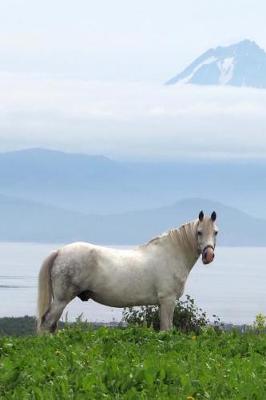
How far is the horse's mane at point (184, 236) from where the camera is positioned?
1755cm

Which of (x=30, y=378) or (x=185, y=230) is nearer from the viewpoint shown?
(x=30, y=378)

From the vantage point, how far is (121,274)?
58.4ft

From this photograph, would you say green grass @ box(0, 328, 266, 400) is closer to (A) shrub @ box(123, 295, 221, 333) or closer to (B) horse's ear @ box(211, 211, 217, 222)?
(B) horse's ear @ box(211, 211, 217, 222)

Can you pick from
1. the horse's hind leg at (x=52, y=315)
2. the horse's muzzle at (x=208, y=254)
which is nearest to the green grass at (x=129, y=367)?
the horse's muzzle at (x=208, y=254)

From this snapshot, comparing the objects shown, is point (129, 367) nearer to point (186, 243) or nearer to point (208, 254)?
point (208, 254)

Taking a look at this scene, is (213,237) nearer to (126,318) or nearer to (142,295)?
(142,295)

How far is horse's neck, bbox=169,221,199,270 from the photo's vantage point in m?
17.6

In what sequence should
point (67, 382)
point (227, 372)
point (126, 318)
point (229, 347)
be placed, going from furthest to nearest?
point (126, 318), point (229, 347), point (227, 372), point (67, 382)

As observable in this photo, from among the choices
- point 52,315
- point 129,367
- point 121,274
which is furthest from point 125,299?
point 129,367

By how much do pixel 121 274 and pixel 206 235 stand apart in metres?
1.58

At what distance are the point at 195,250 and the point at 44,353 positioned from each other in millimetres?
6031

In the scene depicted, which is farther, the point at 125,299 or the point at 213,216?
the point at 125,299

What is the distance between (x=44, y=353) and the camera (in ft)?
39.6

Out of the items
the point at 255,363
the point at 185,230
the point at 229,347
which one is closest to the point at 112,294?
the point at 185,230
